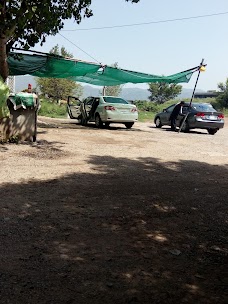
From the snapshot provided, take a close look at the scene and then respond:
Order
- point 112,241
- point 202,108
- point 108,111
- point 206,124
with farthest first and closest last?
point 202,108 < point 206,124 < point 108,111 < point 112,241

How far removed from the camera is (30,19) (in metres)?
10.1

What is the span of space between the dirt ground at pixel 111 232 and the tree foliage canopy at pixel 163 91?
7109cm

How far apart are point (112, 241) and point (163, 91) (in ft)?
252

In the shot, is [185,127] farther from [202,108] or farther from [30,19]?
[30,19]

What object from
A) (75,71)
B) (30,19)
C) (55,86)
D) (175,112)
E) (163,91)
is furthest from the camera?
(163,91)

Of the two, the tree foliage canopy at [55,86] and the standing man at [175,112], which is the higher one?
the tree foliage canopy at [55,86]

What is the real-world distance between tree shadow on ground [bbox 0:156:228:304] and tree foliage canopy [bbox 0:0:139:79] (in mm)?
5690

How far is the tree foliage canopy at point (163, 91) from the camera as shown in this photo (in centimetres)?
7650

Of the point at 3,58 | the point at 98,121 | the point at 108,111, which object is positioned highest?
the point at 3,58

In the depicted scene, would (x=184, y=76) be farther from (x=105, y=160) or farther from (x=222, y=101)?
(x=222, y=101)

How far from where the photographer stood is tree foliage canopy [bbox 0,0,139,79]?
952 cm

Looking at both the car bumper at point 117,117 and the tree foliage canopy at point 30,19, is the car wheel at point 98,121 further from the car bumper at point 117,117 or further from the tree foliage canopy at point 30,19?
the tree foliage canopy at point 30,19

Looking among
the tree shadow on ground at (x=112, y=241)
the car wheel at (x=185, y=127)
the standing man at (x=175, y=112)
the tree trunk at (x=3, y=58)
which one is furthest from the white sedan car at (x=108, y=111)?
the tree shadow on ground at (x=112, y=241)

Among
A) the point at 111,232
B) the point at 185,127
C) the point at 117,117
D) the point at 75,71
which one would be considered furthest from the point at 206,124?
the point at 111,232
